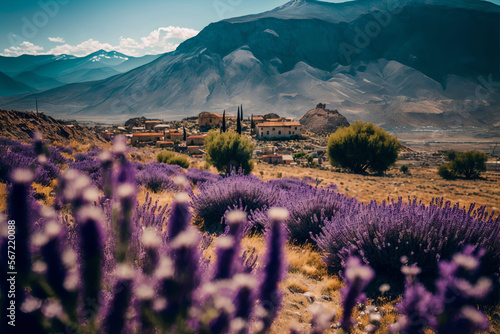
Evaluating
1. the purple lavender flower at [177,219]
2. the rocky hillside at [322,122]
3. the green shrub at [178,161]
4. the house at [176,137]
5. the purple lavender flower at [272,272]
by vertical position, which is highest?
the rocky hillside at [322,122]

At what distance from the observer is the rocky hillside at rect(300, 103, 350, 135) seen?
365ft

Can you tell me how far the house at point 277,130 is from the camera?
79.9 metres

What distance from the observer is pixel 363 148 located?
35938mm

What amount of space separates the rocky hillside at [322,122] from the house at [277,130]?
25195 millimetres

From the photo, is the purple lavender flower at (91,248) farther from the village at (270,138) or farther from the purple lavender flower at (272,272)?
the village at (270,138)

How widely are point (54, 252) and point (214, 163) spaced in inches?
765

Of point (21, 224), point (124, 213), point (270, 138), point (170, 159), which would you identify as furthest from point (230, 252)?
point (270, 138)

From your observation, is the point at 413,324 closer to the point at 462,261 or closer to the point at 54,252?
the point at 462,261

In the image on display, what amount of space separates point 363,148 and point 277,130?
155ft

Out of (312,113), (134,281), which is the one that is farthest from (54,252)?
(312,113)

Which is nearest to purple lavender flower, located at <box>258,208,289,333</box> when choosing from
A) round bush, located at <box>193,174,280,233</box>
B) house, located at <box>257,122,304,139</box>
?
round bush, located at <box>193,174,280,233</box>

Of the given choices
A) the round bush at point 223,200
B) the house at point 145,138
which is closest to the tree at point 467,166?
the round bush at point 223,200

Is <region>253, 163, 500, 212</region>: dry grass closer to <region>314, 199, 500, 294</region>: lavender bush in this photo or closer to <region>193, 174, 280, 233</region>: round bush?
<region>314, 199, 500, 294</region>: lavender bush

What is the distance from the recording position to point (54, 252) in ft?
3.45
